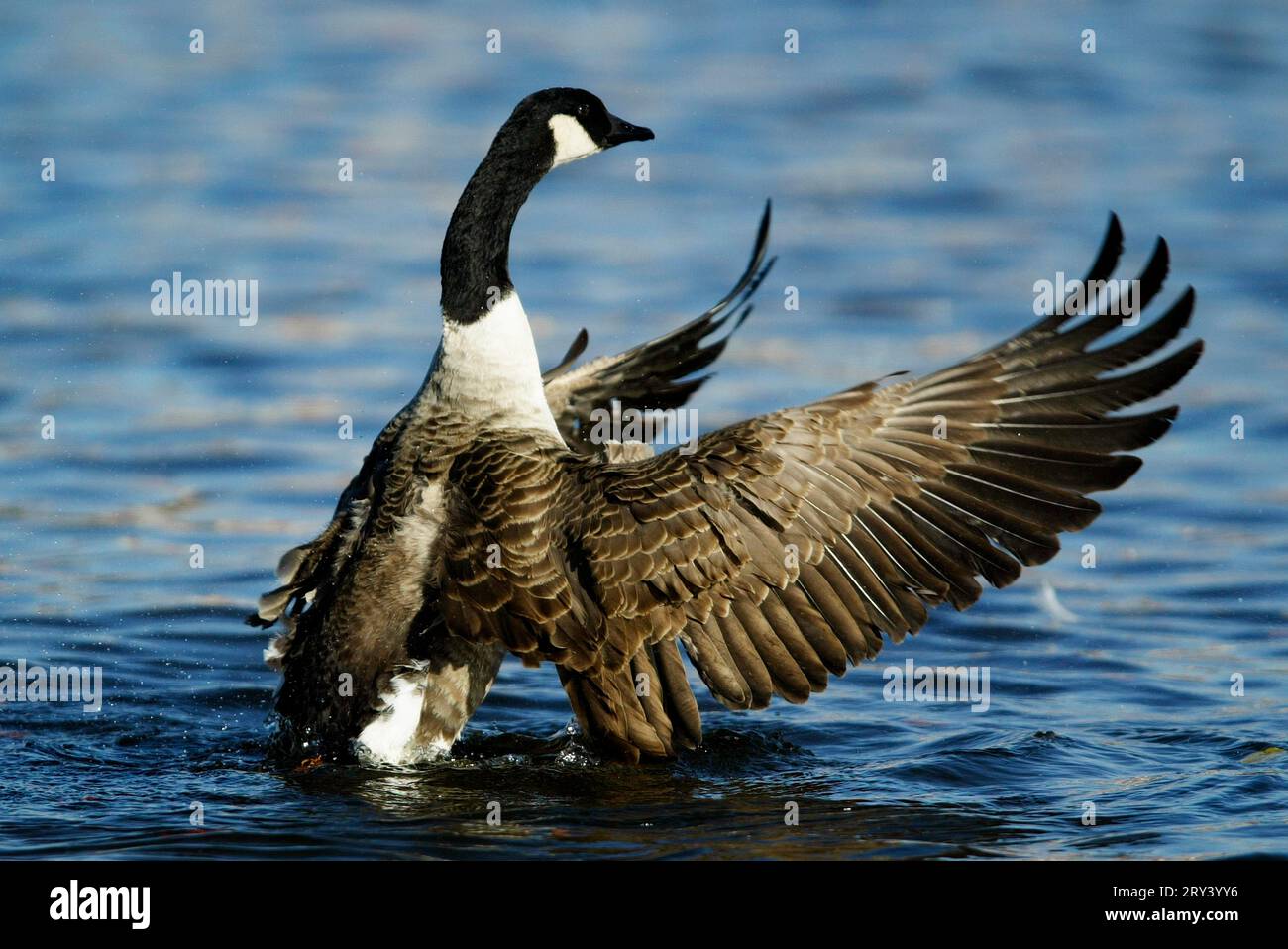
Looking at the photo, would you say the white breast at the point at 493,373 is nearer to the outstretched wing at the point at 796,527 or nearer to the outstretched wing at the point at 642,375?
the outstretched wing at the point at 796,527

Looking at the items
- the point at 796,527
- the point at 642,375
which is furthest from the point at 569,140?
the point at 796,527

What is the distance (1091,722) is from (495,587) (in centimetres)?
347

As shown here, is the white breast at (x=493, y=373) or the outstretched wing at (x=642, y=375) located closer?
the white breast at (x=493, y=373)

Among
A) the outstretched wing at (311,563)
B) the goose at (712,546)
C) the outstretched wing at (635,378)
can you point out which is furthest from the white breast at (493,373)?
the outstretched wing at (635,378)

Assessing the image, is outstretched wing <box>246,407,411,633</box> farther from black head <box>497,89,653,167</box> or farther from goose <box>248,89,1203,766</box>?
black head <box>497,89,653,167</box>

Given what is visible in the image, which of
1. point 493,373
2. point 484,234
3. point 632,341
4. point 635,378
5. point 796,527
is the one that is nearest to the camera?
point 796,527

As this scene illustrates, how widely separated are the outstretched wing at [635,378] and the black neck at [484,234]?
1166 millimetres

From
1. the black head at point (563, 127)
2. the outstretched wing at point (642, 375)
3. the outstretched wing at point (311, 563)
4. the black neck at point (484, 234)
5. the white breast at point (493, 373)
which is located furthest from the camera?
the outstretched wing at point (642, 375)

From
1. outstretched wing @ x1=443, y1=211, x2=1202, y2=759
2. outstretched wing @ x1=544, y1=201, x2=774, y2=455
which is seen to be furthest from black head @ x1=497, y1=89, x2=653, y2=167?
outstretched wing @ x1=443, y1=211, x2=1202, y2=759

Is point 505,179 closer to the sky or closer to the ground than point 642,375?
closer to the sky

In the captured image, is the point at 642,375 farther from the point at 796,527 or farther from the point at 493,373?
the point at 796,527

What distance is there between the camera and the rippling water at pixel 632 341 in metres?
7.85

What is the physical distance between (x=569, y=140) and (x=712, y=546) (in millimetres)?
2942

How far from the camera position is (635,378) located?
32.9 ft
